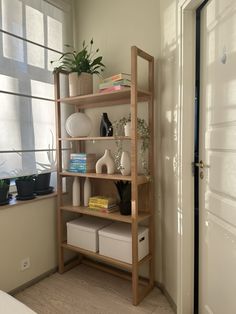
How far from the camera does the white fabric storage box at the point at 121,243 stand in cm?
185

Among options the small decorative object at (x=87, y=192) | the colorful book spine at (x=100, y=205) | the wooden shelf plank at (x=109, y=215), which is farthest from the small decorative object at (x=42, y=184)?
the colorful book spine at (x=100, y=205)

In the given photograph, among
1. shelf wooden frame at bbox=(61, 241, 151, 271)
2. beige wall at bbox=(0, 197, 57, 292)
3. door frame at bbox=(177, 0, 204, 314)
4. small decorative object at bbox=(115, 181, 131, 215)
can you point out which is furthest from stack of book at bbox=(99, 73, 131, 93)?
shelf wooden frame at bbox=(61, 241, 151, 271)

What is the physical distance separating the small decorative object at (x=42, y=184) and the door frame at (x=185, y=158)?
4.20 ft

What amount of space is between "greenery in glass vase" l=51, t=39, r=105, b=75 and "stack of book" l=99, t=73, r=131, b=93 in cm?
29

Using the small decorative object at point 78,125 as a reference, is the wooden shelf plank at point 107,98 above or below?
above

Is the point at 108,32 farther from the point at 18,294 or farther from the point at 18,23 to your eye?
the point at 18,294

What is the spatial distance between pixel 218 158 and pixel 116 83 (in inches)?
38.8

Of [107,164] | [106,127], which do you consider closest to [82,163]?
[107,164]

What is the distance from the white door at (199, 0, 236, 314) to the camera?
1247 millimetres

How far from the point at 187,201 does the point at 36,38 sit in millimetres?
1918

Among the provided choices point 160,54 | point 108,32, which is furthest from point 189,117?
point 108,32

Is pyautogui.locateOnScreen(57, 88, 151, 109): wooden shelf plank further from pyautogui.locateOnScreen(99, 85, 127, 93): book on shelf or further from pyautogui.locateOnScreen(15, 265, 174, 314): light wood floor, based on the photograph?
pyautogui.locateOnScreen(15, 265, 174, 314): light wood floor

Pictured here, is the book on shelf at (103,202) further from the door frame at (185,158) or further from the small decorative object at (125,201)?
the door frame at (185,158)

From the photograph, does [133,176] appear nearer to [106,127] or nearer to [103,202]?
[103,202]
